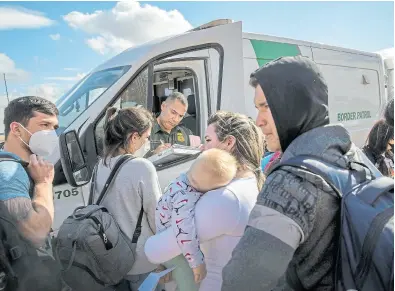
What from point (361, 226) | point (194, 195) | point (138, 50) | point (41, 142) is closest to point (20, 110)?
point (41, 142)

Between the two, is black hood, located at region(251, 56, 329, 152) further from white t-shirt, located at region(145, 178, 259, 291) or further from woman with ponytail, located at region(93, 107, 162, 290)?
woman with ponytail, located at region(93, 107, 162, 290)

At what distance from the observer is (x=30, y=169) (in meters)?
1.70

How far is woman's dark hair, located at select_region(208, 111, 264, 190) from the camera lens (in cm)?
165

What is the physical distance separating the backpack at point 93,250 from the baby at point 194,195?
427 millimetres

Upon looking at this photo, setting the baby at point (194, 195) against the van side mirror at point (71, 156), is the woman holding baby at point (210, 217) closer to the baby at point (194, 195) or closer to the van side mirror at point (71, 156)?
the baby at point (194, 195)

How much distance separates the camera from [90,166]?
109 inches

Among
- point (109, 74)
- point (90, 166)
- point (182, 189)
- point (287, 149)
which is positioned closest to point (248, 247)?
point (287, 149)

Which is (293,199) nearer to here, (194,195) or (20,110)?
(194,195)

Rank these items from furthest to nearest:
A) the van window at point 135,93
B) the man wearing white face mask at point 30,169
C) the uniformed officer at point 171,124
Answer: the uniformed officer at point 171,124 → the van window at point 135,93 → the man wearing white face mask at point 30,169

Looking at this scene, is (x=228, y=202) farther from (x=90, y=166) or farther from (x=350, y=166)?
(x=90, y=166)

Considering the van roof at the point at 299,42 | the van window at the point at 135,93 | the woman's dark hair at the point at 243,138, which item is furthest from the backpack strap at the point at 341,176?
the van roof at the point at 299,42

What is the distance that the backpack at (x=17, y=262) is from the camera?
1.35m

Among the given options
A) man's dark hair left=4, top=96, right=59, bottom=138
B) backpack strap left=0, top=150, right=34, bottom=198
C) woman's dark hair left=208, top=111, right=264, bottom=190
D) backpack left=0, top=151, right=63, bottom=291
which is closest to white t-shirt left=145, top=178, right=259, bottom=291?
woman's dark hair left=208, top=111, right=264, bottom=190

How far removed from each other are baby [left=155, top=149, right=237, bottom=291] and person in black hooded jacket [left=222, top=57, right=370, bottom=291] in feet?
1.23
